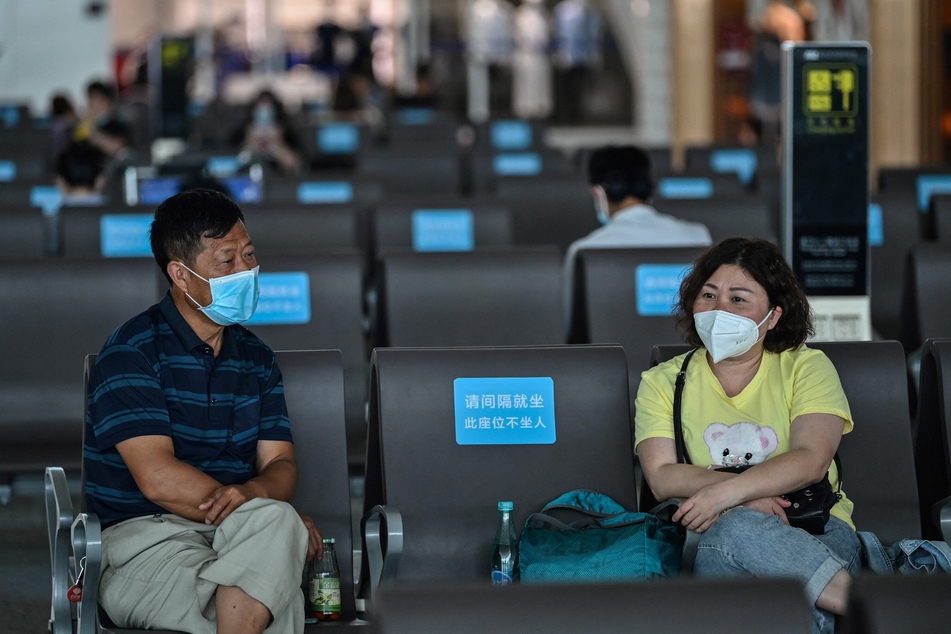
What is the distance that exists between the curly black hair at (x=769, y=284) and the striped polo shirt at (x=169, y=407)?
96cm

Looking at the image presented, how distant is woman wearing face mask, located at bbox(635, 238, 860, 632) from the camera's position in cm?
280

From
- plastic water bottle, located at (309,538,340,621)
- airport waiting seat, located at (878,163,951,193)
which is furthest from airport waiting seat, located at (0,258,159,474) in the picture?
airport waiting seat, located at (878,163,951,193)

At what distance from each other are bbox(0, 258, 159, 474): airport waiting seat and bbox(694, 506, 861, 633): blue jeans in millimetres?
2169

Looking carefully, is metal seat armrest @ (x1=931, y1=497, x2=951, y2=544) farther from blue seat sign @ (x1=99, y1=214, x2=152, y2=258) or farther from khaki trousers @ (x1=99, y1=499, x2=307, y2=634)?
blue seat sign @ (x1=99, y1=214, x2=152, y2=258)

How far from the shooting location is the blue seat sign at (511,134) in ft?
41.9

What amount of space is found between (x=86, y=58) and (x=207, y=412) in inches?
696

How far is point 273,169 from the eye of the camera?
9.69m

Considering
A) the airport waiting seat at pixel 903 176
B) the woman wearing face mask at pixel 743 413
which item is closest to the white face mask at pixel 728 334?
the woman wearing face mask at pixel 743 413

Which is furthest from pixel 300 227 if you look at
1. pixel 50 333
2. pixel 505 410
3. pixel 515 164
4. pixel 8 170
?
pixel 8 170

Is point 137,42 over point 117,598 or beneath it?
over

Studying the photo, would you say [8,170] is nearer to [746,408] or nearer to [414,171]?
[414,171]

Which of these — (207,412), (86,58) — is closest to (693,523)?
(207,412)

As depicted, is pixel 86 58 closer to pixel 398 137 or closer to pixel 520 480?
pixel 398 137

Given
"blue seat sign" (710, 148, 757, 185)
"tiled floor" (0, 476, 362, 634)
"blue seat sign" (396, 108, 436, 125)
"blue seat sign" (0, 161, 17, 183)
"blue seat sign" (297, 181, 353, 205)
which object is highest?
"blue seat sign" (396, 108, 436, 125)
